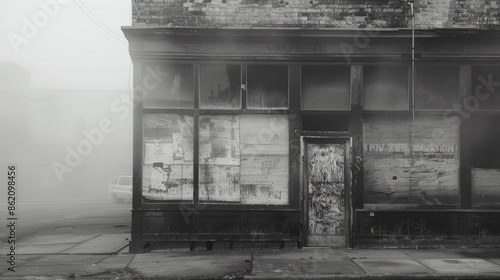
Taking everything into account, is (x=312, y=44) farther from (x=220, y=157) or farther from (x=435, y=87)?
(x=220, y=157)

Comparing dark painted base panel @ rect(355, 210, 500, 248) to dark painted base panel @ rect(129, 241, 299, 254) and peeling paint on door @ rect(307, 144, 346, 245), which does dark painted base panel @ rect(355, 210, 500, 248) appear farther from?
dark painted base panel @ rect(129, 241, 299, 254)

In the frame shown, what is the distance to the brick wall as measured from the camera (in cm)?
1027

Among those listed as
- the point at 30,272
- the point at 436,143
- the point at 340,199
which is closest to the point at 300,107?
the point at 340,199

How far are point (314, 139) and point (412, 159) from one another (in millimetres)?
2198

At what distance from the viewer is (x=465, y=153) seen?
10391 millimetres

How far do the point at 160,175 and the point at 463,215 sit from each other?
6585 mm

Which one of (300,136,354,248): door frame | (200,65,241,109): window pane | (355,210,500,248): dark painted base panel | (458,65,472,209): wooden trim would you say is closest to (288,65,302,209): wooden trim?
(300,136,354,248): door frame

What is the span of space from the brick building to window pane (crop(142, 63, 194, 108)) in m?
0.02

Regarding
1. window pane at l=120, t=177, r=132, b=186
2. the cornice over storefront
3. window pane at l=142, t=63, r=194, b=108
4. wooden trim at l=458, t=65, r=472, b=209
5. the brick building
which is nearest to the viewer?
the cornice over storefront

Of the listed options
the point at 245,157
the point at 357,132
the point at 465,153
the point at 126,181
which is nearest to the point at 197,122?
the point at 245,157

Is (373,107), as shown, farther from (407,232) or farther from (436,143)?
(407,232)

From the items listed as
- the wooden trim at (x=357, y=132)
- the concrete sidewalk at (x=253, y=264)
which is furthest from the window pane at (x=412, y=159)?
the concrete sidewalk at (x=253, y=264)

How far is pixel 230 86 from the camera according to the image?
10.4m

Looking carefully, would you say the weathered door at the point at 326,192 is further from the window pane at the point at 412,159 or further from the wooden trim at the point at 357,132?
the window pane at the point at 412,159
